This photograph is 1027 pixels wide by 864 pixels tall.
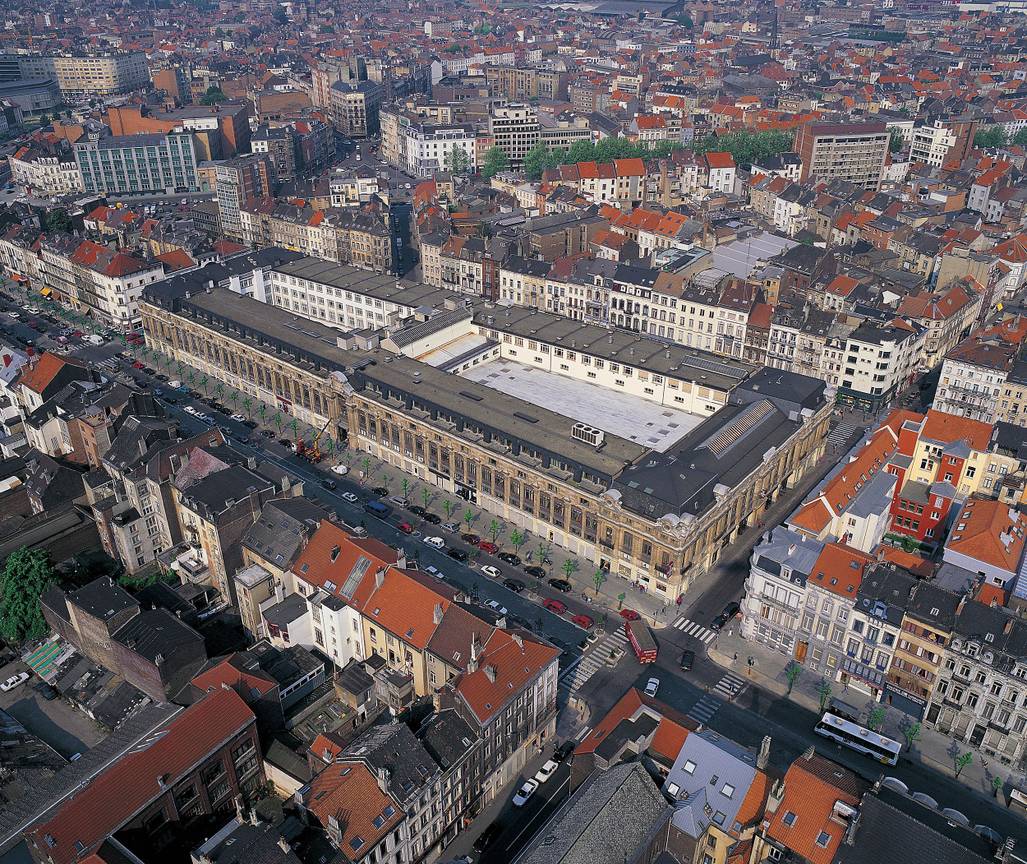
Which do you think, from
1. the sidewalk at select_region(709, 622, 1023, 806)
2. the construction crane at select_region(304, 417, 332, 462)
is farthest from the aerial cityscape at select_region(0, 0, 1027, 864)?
the construction crane at select_region(304, 417, 332, 462)

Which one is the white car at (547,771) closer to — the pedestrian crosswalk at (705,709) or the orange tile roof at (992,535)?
the pedestrian crosswalk at (705,709)

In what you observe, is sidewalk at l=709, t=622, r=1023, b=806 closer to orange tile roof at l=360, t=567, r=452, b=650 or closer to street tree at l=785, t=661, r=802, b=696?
street tree at l=785, t=661, r=802, b=696

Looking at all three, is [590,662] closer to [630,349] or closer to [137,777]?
[137,777]

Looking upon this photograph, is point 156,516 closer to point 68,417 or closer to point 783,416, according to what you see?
point 68,417

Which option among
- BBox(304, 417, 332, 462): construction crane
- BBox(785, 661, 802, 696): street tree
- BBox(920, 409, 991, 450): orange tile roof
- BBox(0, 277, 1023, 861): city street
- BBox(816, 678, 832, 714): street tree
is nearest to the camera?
BBox(0, 277, 1023, 861): city street

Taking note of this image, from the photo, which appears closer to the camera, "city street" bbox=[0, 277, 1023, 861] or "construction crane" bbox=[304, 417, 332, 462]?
"city street" bbox=[0, 277, 1023, 861]

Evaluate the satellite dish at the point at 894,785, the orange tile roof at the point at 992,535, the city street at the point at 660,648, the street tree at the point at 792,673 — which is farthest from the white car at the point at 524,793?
the orange tile roof at the point at 992,535

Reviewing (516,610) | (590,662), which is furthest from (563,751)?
(516,610)
